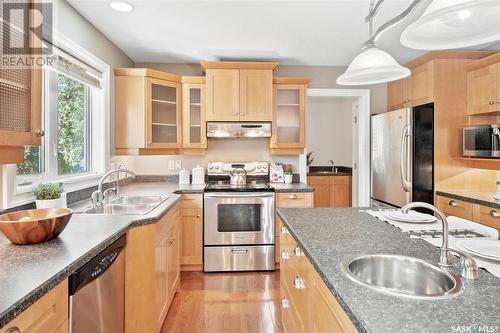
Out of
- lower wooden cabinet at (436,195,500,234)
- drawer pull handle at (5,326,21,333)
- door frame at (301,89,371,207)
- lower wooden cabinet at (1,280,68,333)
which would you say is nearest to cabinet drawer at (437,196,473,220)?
lower wooden cabinet at (436,195,500,234)

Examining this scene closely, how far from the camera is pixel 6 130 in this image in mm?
1173

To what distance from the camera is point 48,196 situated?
5.72ft

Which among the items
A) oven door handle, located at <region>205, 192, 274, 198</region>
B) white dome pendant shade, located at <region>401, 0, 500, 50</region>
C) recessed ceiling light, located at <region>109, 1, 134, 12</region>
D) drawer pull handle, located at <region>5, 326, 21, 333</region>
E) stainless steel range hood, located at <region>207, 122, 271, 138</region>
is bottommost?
drawer pull handle, located at <region>5, 326, 21, 333</region>

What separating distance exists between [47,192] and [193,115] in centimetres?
193

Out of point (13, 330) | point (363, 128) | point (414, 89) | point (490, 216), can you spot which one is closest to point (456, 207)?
point (490, 216)

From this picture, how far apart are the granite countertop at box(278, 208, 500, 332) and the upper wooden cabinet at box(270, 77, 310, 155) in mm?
2051

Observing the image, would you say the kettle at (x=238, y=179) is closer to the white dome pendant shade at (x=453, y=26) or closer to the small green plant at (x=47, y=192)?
the small green plant at (x=47, y=192)

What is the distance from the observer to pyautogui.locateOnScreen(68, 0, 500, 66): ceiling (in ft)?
7.46

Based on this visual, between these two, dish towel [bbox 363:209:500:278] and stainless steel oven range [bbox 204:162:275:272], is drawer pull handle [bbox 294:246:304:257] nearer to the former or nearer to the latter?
dish towel [bbox 363:209:500:278]

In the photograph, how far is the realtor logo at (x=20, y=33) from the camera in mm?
1166

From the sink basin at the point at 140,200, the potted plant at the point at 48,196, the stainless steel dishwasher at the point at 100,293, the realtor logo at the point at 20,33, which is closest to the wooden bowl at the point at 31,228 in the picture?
the stainless steel dishwasher at the point at 100,293

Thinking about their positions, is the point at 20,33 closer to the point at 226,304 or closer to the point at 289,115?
the point at 226,304

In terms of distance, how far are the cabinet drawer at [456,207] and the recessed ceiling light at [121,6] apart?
329 centimetres

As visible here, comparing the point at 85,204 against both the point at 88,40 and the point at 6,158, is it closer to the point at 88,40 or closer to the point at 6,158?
the point at 6,158
